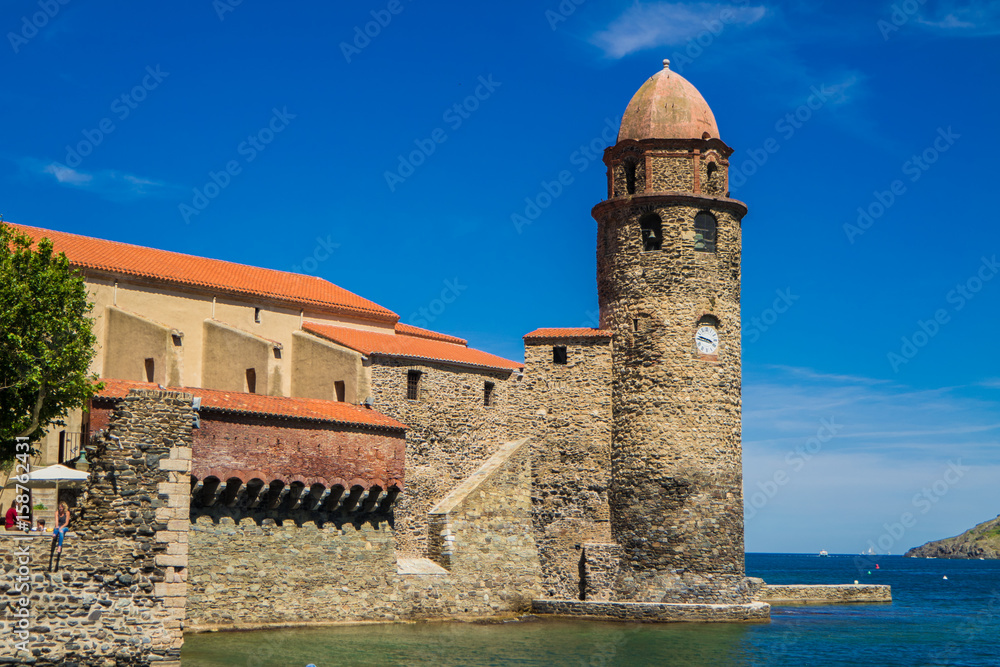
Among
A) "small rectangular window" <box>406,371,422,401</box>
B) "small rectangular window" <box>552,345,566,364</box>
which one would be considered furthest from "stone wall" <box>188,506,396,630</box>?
"small rectangular window" <box>552,345,566,364</box>

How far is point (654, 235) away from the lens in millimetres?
35625

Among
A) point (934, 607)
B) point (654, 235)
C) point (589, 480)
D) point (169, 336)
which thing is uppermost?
point (654, 235)

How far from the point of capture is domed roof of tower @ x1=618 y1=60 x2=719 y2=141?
35.8m

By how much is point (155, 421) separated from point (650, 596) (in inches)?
769

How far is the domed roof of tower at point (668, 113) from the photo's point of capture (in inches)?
1407

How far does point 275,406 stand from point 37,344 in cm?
614

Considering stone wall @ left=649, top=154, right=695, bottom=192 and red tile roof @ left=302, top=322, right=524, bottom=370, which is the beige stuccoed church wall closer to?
red tile roof @ left=302, top=322, right=524, bottom=370

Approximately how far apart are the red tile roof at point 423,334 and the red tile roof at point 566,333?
4451 mm

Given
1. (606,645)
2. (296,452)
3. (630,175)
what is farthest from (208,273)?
(606,645)

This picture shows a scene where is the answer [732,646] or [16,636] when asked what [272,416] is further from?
[732,646]

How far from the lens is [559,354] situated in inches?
1441

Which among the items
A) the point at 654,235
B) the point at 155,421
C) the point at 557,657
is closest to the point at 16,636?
the point at 155,421

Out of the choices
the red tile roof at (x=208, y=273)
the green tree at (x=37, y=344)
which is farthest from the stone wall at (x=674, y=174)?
the green tree at (x=37, y=344)

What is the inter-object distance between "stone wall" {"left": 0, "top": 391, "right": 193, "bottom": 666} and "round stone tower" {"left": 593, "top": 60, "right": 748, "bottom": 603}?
18662mm
